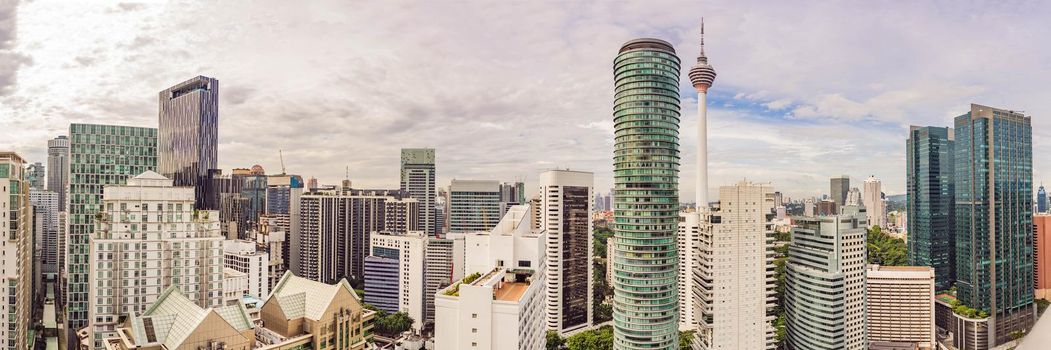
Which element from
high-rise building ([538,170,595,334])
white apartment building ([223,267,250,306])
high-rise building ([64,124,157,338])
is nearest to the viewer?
high-rise building ([64,124,157,338])

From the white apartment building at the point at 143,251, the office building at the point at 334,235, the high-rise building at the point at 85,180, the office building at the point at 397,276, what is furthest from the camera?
the office building at the point at 334,235

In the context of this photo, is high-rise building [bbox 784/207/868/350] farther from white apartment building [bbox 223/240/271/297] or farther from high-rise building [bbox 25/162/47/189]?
high-rise building [bbox 25/162/47/189]

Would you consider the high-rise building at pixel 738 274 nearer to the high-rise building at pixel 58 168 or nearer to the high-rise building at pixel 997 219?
the high-rise building at pixel 997 219

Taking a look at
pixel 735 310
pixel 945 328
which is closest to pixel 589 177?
pixel 735 310

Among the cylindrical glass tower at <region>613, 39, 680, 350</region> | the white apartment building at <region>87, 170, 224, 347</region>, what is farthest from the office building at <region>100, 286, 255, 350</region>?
the cylindrical glass tower at <region>613, 39, 680, 350</region>

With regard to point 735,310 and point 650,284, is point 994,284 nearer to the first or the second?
point 735,310

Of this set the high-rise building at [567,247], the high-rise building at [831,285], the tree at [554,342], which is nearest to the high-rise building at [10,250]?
the tree at [554,342]
